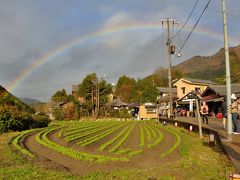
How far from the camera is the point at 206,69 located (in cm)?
13450

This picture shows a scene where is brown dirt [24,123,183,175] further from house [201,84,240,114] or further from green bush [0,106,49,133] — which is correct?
house [201,84,240,114]

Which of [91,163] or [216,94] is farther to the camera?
[216,94]

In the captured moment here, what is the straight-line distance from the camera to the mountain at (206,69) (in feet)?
252

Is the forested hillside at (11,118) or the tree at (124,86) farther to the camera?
the tree at (124,86)

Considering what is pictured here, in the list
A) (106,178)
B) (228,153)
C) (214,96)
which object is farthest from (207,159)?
(214,96)

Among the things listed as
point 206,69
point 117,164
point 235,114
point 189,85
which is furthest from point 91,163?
point 206,69

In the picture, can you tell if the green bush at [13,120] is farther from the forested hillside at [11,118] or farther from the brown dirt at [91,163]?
the brown dirt at [91,163]

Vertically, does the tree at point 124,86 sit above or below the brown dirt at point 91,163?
above

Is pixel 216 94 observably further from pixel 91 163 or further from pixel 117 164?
pixel 91 163

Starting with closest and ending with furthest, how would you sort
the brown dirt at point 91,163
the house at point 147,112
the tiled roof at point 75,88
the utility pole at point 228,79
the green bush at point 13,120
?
1. the brown dirt at point 91,163
2. the utility pole at point 228,79
3. the green bush at point 13,120
4. the house at point 147,112
5. the tiled roof at point 75,88

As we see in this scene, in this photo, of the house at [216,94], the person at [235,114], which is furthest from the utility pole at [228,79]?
the house at [216,94]

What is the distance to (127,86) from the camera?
333 feet

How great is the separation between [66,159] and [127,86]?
90.7 m

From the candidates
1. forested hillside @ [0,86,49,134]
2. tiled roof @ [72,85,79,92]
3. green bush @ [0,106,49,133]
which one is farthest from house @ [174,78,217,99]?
tiled roof @ [72,85,79,92]
